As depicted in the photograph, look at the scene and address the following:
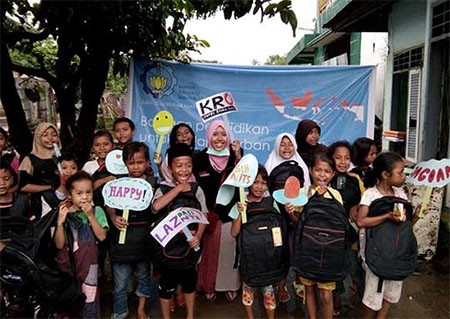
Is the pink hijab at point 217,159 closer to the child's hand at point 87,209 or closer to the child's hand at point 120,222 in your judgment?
the child's hand at point 120,222

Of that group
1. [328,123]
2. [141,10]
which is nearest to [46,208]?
[141,10]

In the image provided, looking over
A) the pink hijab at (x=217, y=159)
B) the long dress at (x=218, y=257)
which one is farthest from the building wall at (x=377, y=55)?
the long dress at (x=218, y=257)

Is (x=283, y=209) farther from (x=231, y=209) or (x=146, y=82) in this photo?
(x=146, y=82)

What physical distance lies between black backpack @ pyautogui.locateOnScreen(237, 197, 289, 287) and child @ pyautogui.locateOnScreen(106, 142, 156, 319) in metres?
0.66

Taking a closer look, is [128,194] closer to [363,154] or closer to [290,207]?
[290,207]

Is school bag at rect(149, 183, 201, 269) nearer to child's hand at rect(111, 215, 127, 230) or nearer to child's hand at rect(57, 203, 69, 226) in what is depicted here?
child's hand at rect(111, 215, 127, 230)

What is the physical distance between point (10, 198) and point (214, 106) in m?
1.89

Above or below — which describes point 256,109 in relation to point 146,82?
below

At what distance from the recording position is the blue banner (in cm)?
493

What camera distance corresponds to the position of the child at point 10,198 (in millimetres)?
2672

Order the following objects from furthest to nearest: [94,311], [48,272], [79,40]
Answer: [79,40]
[94,311]
[48,272]

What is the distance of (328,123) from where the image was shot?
505 cm

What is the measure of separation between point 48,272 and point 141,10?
6.91 ft

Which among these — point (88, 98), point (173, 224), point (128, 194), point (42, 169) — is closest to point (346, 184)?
point (173, 224)
